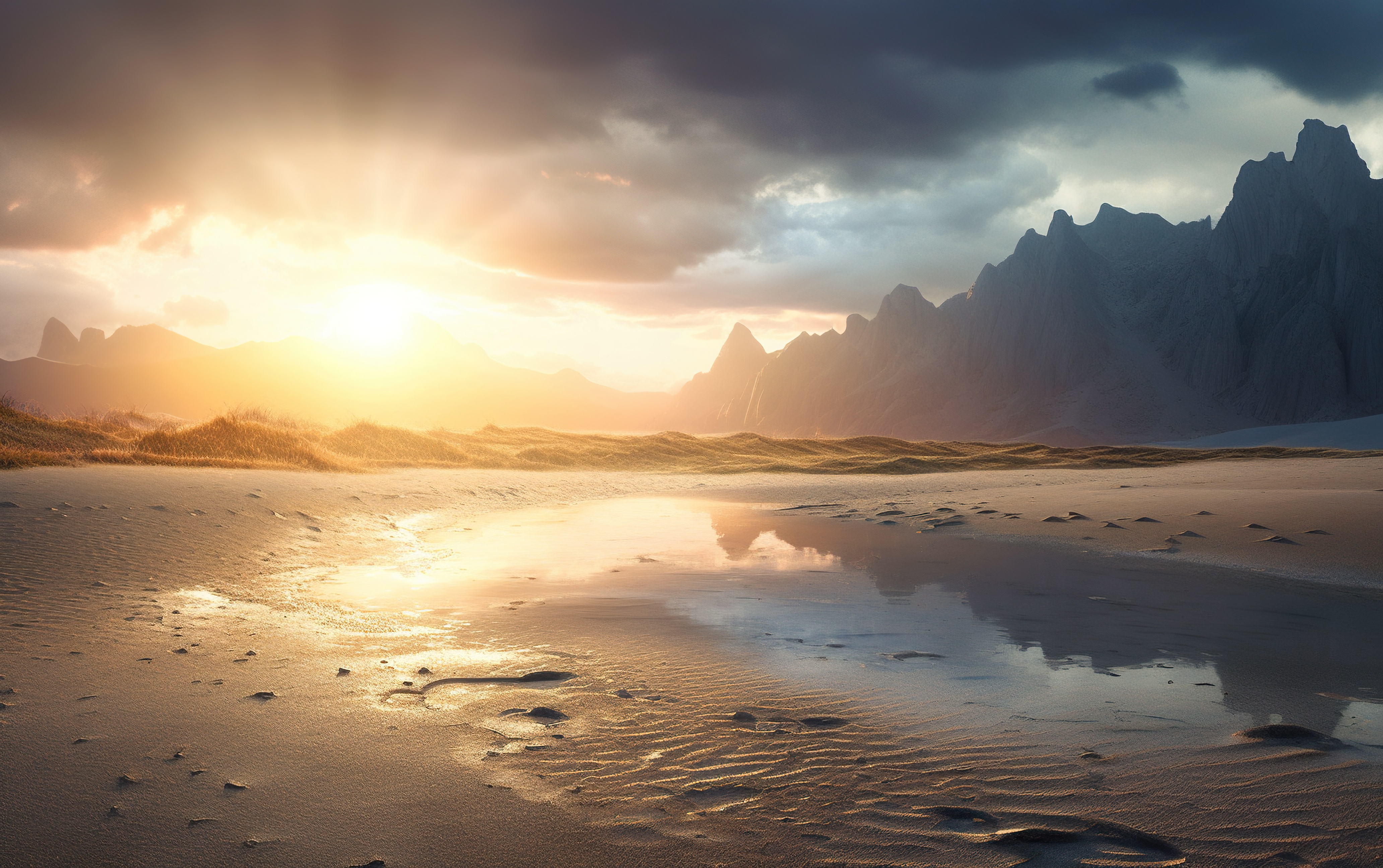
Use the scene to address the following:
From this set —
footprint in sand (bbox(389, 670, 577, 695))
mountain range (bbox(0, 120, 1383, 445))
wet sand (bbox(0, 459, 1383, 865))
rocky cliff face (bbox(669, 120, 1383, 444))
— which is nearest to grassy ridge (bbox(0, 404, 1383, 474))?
wet sand (bbox(0, 459, 1383, 865))

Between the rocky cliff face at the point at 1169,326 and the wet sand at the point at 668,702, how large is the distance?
10360 centimetres

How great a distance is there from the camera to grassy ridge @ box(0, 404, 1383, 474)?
52.2 feet

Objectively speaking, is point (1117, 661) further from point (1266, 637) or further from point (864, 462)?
point (864, 462)

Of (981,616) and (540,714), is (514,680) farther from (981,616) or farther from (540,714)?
(981,616)

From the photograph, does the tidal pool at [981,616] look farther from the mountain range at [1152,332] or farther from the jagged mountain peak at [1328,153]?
the jagged mountain peak at [1328,153]

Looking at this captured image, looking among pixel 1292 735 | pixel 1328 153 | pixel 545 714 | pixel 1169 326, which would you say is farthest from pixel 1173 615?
pixel 1328 153

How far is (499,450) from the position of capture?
3216 cm

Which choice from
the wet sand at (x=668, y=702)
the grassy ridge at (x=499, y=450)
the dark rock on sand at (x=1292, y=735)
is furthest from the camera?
the grassy ridge at (x=499, y=450)

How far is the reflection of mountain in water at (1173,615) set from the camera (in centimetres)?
442

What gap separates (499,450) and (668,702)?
29410 mm

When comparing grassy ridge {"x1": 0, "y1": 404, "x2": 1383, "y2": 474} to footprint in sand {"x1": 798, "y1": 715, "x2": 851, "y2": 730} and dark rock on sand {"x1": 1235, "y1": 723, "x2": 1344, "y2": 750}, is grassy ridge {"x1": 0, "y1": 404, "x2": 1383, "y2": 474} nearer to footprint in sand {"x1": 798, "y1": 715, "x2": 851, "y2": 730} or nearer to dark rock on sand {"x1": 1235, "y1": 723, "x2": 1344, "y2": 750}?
footprint in sand {"x1": 798, "y1": 715, "x2": 851, "y2": 730}

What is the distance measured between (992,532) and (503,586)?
28.5 feet

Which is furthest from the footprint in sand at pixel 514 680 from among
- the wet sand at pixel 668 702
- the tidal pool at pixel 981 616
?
the tidal pool at pixel 981 616

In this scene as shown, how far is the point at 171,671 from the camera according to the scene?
14.1ft
